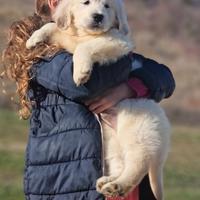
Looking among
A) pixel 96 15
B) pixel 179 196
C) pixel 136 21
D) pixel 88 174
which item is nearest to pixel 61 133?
pixel 88 174

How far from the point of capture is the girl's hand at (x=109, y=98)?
15.3ft

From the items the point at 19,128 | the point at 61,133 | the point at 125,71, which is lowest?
the point at 19,128

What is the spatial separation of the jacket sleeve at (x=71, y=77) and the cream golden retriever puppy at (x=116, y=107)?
0.16 feet

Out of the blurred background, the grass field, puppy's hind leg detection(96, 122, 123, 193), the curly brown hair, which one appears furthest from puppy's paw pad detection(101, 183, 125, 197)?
the grass field

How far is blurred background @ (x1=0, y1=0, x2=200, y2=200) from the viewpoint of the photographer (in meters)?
13.2

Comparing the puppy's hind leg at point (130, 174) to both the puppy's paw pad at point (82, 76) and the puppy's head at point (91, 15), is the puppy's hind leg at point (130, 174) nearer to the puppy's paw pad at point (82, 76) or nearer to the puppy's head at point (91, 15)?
the puppy's paw pad at point (82, 76)

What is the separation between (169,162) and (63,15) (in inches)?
434

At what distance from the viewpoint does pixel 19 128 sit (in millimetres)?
18750

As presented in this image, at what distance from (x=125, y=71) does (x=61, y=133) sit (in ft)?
1.39

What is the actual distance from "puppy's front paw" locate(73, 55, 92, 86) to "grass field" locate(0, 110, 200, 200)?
600 centimetres

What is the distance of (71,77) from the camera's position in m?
4.56

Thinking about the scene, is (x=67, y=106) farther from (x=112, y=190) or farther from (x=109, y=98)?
(x=112, y=190)

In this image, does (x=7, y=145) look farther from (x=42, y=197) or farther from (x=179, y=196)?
(x=42, y=197)

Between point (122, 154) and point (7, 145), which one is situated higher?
point (122, 154)
